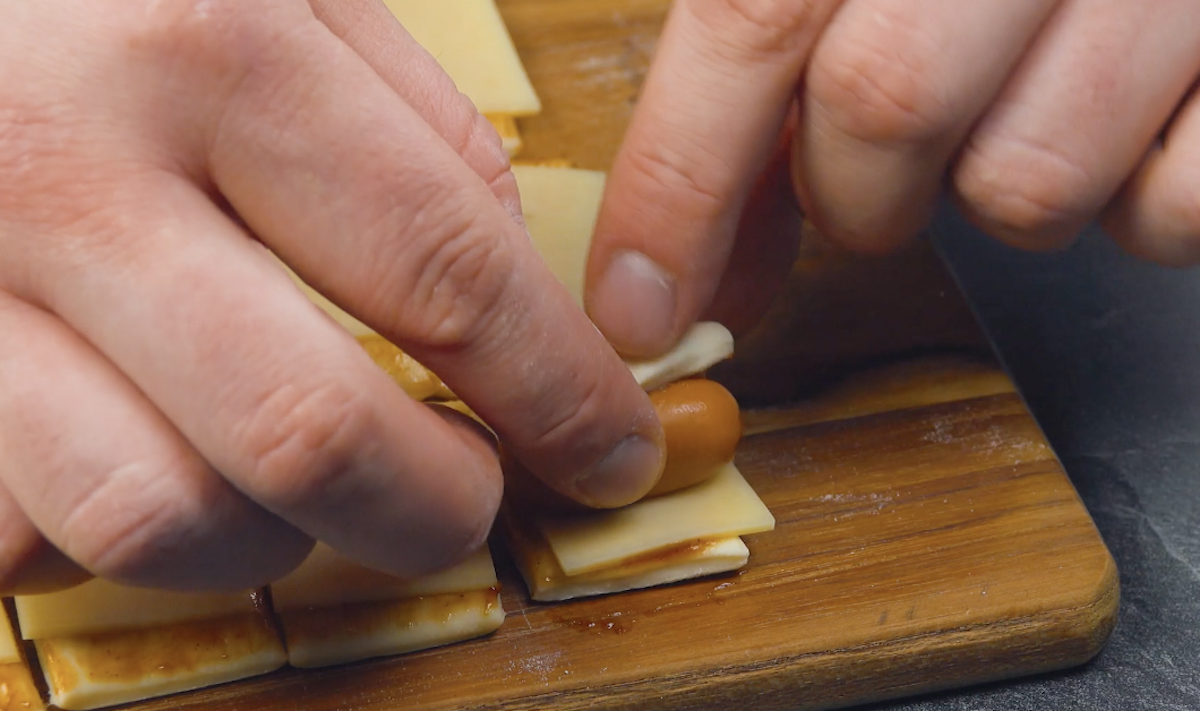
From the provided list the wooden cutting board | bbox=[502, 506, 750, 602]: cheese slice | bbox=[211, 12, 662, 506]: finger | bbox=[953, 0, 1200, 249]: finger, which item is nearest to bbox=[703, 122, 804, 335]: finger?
the wooden cutting board

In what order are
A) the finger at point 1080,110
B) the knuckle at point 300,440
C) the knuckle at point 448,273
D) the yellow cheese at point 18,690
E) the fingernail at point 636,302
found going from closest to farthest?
the knuckle at point 300,440, the knuckle at point 448,273, the yellow cheese at point 18,690, the finger at point 1080,110, the fingernail at point 636,302

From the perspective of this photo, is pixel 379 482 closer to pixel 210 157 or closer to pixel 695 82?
pixel 210 157

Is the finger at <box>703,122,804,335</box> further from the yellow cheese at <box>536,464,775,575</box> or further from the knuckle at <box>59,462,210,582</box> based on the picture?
the knuckle at <box>59,462,210,582</box>

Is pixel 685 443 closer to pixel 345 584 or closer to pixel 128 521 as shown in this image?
pixel 345 584

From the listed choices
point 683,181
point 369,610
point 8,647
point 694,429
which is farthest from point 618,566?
point 8,647

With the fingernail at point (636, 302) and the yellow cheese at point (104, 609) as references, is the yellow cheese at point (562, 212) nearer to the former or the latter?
the fingernail at point (636, 302)

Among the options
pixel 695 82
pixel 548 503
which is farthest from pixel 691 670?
pixel 695 82

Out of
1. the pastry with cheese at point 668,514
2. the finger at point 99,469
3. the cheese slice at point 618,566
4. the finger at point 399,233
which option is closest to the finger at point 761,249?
the pastry with cheese at point 668,514
